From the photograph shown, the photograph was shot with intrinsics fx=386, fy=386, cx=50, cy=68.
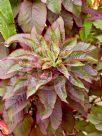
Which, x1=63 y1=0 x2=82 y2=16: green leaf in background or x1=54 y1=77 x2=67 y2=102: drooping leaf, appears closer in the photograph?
x1=54 y1=77 x2=67 y2=102: drooping leaf

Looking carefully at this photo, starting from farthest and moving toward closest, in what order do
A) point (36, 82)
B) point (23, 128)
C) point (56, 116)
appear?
point (23, 128) < point (56, 116) < point (36, 82)

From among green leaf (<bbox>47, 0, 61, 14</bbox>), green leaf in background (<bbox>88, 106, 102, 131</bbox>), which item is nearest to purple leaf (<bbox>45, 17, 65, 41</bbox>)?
green leaf (<bbox>47, 0, 61, 14</bbox>)

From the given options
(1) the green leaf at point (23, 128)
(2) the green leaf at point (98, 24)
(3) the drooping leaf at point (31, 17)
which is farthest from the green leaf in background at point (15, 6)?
(1) the green leaf at point (23, 128)

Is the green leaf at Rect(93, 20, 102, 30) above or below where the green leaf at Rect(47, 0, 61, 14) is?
below

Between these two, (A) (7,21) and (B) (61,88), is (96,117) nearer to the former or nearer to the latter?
(B) (61,88)

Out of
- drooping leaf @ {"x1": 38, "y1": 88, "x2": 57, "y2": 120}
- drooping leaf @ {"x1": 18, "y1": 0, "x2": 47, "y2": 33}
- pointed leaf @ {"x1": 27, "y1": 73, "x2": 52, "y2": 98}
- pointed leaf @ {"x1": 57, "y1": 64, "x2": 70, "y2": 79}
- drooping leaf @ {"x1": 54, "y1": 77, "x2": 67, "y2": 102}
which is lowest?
drooping leaf @ {"x1": 38, "y1": 88, "x2": 57, "y2": 120}

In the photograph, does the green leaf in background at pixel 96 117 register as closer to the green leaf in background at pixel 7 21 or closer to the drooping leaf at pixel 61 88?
the drooping leaf at pixel 61 88

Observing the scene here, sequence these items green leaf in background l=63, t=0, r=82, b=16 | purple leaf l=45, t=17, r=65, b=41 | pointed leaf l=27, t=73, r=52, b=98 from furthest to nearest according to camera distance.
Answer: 1. green leaf in background l=63, t=0, r=82, b=16
2. purple leaf l=45, t=17, r=65, b=41
3. pointed leaf l=27, t=73, r=52, b=98

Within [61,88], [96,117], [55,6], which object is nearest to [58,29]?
[55,6]

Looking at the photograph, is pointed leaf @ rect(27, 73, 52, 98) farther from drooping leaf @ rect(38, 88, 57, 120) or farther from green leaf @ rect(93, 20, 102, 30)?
green leaf @ rect(93, 20, 102, 30)
